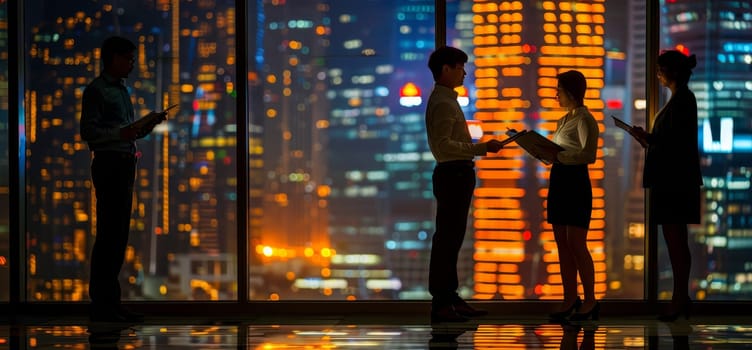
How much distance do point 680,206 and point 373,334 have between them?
1.68 metres

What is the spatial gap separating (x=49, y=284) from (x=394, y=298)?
1918 mm

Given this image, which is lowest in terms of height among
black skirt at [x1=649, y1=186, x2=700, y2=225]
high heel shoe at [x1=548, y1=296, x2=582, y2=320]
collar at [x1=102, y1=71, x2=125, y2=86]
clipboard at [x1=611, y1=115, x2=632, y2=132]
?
high heel shoe at [x1=548, y1=296, x2=582, y2=320]

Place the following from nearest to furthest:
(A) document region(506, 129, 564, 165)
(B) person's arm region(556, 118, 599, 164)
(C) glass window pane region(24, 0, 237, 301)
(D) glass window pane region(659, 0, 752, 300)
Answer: (A) document region(506, 129, 564, 165)
(B) person's arm region(556, 118, 599, 164)
(D) glass window pane region(659, 0, 752, 300)
(C) glass window pane region(24, 0, 237, 301)

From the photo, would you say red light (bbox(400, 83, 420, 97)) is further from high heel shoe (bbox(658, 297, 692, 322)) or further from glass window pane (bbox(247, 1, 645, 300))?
high heel shoe (bbox(658, 297, 692, 322))

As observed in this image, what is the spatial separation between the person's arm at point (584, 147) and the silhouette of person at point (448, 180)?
17.8 inches

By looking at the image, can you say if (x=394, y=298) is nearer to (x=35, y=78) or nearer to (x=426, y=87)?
(x=426, y=87)

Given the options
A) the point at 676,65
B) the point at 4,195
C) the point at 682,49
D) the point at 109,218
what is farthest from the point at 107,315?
the point at 682,49

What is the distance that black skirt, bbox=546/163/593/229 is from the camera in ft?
15.0

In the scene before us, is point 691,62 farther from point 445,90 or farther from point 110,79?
point 110,79

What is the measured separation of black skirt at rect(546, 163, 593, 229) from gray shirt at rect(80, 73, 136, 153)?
7.02ft

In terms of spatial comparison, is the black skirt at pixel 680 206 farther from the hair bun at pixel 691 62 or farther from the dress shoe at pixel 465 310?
the dress shoe at pixel 465 310

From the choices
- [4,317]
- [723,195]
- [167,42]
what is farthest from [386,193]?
[4,317]

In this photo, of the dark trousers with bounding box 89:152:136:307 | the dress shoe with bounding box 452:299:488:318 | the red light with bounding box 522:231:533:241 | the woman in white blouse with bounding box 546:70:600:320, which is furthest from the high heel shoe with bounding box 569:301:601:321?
the dark trousers with bounding box 89:152:136:307

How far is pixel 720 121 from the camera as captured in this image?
505 cm
